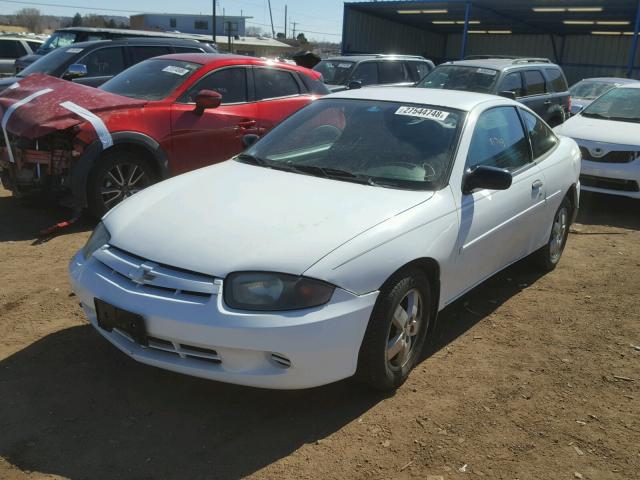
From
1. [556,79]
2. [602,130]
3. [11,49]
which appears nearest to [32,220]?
[602,130]

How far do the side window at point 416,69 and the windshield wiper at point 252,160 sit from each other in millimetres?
9461

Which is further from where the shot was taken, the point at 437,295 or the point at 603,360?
the point at 603,360

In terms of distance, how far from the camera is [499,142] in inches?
167

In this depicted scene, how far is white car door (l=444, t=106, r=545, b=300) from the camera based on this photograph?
3656 millimetres

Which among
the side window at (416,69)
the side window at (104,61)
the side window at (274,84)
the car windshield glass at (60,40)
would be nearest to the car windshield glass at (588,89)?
the side window at (416,69)

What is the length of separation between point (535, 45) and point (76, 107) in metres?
34.0

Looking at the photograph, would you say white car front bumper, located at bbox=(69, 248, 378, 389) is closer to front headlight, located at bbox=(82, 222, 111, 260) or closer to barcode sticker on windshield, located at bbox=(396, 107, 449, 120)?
front headlight, located at bbox=(82, 222, 111, 260)

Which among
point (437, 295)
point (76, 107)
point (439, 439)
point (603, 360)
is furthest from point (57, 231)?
point (603, 360)

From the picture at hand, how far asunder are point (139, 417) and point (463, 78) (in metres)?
9.08

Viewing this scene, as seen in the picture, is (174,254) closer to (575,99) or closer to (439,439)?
(439,439)

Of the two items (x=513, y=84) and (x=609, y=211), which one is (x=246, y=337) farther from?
(x=513, y=84)

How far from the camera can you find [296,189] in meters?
3.48

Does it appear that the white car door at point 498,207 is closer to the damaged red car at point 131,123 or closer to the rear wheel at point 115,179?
the damaged red car at point 131,123

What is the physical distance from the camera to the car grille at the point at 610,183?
7277 millimetres
